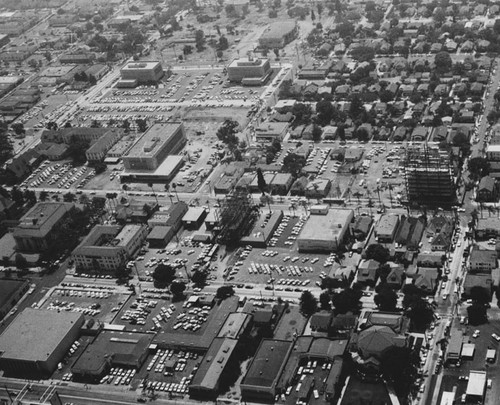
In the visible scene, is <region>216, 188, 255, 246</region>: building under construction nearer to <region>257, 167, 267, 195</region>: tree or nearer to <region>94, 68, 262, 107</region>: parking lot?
<region>257, 167, 267, 195</region>: tree

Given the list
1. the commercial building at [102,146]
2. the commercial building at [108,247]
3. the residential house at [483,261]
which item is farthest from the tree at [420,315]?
the commercial building at [102,146]

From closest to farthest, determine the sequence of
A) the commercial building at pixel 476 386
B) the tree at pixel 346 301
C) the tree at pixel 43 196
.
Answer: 1. the commercial building at pixel 476 386
2. the tree at pixel 346 301
3. the tree at pixel 43 196

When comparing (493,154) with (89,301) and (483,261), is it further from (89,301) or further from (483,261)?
(89,301)

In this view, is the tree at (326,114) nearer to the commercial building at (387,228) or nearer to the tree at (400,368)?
the commercial building at (387,228)

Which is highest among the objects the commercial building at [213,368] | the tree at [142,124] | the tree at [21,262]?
the tree at [142,124]

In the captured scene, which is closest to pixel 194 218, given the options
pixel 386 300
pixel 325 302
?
pixel 325 302

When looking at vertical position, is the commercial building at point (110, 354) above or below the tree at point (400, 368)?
below

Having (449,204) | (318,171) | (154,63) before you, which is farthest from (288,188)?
(154,63)
